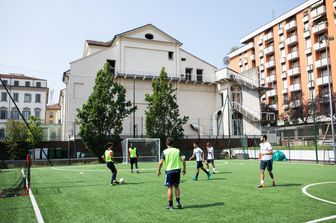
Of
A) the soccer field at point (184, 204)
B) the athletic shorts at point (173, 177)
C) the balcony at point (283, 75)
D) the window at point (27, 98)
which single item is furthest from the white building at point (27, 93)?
the athletic shorts at point (173, 177)

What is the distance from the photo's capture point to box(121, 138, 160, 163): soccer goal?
3556cm

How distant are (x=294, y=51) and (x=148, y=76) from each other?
32.2 meters

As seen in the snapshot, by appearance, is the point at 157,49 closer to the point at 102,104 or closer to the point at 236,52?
the point at 102,104

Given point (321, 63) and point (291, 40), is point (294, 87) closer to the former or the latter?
point (321, 63)

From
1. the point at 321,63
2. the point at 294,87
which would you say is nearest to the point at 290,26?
the point at 321,63

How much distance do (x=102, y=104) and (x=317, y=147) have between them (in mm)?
23743

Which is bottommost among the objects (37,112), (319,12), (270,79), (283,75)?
(37,112)

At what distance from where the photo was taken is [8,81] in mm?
86562

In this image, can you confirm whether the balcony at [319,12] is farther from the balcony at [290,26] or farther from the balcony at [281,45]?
the balcony at [281,45]

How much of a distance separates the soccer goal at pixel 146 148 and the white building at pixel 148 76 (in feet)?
23.7

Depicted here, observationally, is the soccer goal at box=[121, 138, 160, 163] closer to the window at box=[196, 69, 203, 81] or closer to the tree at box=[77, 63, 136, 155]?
the tree at box=[77, 63, 136, 155]

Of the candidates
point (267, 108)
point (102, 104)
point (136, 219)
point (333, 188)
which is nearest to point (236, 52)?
point (267, 108)

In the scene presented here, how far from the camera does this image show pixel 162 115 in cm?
3997

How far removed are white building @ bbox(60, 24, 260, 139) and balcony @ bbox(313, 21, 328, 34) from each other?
17.8 m
